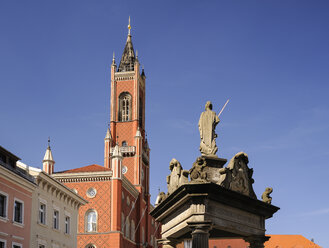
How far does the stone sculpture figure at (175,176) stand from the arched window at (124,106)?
62.6 m

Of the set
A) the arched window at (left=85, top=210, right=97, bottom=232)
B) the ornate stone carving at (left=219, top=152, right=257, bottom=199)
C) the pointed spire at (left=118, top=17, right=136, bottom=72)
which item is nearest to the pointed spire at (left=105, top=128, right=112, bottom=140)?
the pointed spire at (left=118, top=17, right=136, bottom=72)

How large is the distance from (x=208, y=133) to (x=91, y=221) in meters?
44.3

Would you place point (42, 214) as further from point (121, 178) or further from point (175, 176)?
point (175, 176)

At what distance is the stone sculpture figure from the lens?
1290cm

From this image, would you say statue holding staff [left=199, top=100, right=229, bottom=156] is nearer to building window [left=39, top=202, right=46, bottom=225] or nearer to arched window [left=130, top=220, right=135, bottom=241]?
building window [left=39, top=202, right=46, bottom=225]

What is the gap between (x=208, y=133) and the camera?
529 inches

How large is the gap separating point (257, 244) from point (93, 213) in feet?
146

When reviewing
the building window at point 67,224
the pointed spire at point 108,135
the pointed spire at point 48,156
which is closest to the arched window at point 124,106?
Result: the pointed spire at point 108,135

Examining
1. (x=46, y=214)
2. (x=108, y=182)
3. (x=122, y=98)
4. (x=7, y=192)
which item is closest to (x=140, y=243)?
(x=108, y=182)

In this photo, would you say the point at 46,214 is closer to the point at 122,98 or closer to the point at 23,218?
the point at 23,218

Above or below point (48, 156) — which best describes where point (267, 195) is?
below

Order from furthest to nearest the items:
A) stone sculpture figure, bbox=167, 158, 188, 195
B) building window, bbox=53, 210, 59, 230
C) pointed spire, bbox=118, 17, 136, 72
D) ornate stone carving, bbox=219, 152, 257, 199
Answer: pointed spire, bbox=118, 17, 136, 72 → building window, bbox=53, 210, 59, 230 → stone sculpture figure, bbox=167, 158, 188, 195 → ornate stone carving, bbox=219, 152, 257, 199

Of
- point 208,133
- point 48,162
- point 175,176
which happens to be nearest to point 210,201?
point 175,176

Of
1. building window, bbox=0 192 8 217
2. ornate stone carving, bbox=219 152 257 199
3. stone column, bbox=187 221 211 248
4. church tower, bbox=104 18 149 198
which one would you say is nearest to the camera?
stone column, bbox=187 221 211 248
